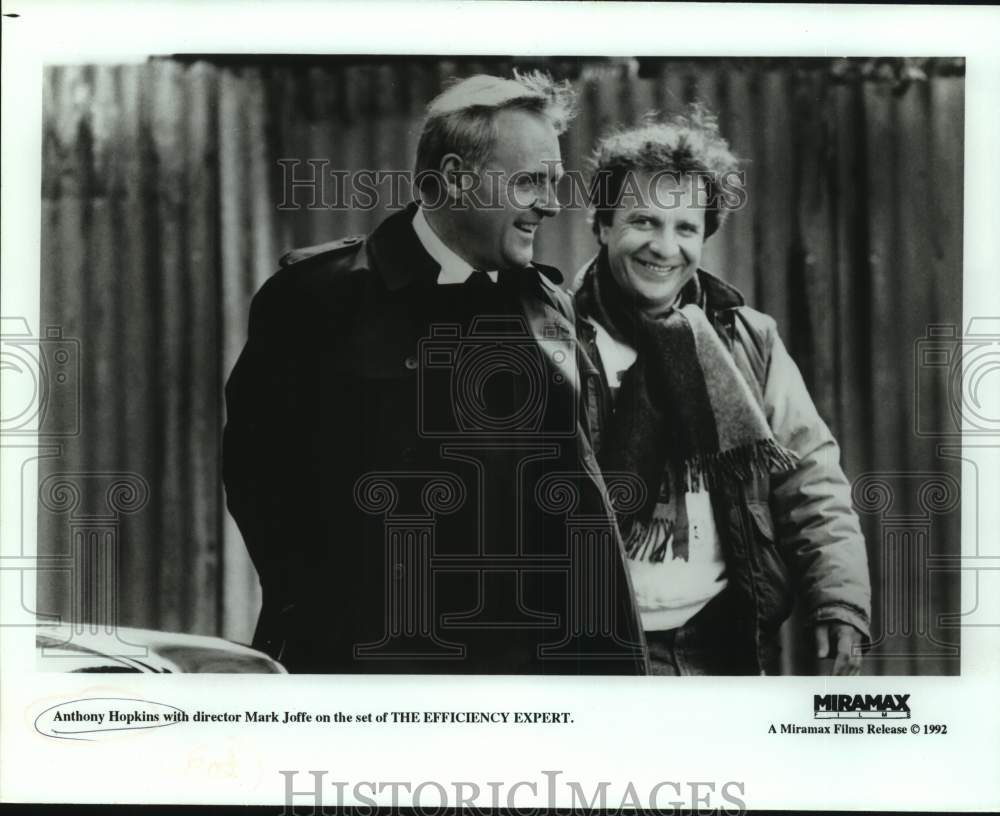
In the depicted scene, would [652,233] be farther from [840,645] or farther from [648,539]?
[840,645]

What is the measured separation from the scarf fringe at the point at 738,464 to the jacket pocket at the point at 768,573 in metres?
0.11

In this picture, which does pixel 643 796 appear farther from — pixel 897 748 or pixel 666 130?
pixel 666 130

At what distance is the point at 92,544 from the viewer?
3787mm

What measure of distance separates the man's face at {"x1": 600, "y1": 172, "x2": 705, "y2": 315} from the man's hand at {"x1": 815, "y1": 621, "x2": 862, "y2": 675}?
3.93 feet

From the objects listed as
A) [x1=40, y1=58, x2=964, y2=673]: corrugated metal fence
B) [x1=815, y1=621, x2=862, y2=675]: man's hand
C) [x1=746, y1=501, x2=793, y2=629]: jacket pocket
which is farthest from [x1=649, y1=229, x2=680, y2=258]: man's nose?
[x1=815, y1=621, x2=862, y2=675]: man's hand

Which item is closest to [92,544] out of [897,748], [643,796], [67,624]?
[67,624]

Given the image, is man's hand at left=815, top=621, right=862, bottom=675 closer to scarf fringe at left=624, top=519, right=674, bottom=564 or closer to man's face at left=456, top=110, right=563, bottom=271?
scarf fringe at left=624, top=519, right=674, bottom=564

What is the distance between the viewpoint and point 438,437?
372 cm

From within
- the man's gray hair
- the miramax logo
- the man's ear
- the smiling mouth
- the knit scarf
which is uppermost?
the man's gray hair

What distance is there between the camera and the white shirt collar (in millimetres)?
3775

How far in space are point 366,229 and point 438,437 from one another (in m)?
0.73

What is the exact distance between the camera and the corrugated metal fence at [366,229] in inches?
149

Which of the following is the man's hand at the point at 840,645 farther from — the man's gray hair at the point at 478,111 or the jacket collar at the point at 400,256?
the man's gray hair at the point at 478,111

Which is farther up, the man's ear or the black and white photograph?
the man's ear
